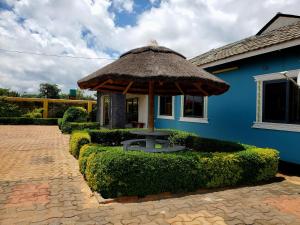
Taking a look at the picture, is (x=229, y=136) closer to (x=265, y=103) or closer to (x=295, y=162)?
(x=265, y=103)

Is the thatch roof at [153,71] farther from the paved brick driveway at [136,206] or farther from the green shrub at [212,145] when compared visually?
the paved brick driveway at [136,206]

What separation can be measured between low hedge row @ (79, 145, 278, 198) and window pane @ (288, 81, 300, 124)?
6.18 ft

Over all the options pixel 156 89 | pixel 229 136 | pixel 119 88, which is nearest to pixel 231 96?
pixel 229 136

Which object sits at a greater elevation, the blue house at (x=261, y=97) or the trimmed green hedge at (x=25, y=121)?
the blue house at (x=261, y=97)

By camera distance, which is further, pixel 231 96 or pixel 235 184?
pixel 231 96

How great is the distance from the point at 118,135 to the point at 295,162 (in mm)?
6540

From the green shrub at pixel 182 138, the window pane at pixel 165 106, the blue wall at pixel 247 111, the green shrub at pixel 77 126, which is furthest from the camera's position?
the green shrub at pixel 77 126

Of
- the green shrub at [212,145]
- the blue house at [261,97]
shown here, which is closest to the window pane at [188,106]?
the blue house at [261,97]

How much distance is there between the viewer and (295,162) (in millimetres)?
6984

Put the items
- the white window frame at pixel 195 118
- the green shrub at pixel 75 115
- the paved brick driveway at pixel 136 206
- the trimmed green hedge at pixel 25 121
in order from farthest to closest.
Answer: the trimmed green hedge at pixel 25 121 → the green shrub at pixel 75 115 → the white window frame at pixel 195 118 → the paved brick driveway at pixel 136 206

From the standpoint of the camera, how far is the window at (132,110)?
20970mm

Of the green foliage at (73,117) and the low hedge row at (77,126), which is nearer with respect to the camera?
the low hedge row at (77,126)

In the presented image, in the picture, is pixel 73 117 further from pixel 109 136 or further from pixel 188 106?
pixel 188 106

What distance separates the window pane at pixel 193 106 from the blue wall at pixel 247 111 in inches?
22.3
